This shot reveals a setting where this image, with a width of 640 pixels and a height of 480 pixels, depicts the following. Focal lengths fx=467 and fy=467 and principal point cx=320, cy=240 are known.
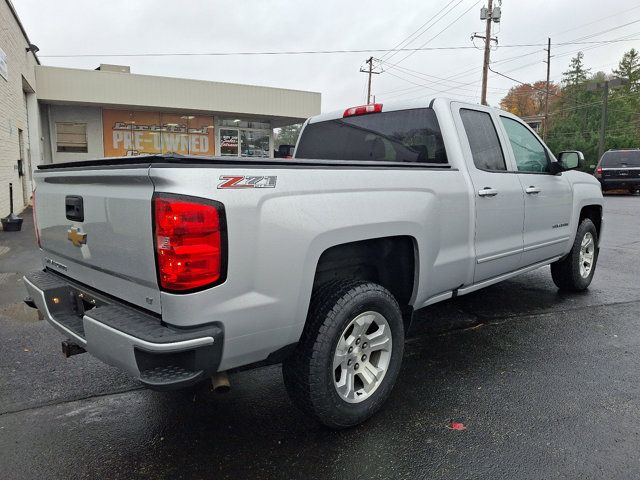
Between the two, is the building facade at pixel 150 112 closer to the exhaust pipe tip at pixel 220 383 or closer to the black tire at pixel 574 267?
the black tire at pixel 574 267

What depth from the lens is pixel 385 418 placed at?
114 inches

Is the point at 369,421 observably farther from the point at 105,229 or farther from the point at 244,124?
the point at 244,124

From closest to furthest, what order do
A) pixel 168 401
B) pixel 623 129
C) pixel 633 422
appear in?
pixel 633 422
pixel 168 401
pixel 623 129

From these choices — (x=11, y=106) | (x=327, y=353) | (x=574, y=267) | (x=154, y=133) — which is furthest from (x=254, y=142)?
(x=327, y=353)

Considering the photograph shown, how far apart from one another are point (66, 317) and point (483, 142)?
11.0ft

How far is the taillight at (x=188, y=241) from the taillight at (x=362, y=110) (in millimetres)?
2423

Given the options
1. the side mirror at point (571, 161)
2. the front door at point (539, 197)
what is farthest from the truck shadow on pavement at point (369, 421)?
the side mirror at point (571, 161)

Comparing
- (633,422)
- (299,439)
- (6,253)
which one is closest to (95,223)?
(299,439)

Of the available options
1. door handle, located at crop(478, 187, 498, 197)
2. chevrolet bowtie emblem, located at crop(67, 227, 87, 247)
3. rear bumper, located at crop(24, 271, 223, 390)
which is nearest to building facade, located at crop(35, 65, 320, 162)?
chevrolet bowtie emblem, located at crop(67, 227, 87, 247)

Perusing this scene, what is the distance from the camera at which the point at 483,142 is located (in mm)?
3936

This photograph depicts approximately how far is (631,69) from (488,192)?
80223mm

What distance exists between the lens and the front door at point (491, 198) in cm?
365

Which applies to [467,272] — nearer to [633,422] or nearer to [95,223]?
[633,422]

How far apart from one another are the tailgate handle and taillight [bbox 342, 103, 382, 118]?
8.19 ft
